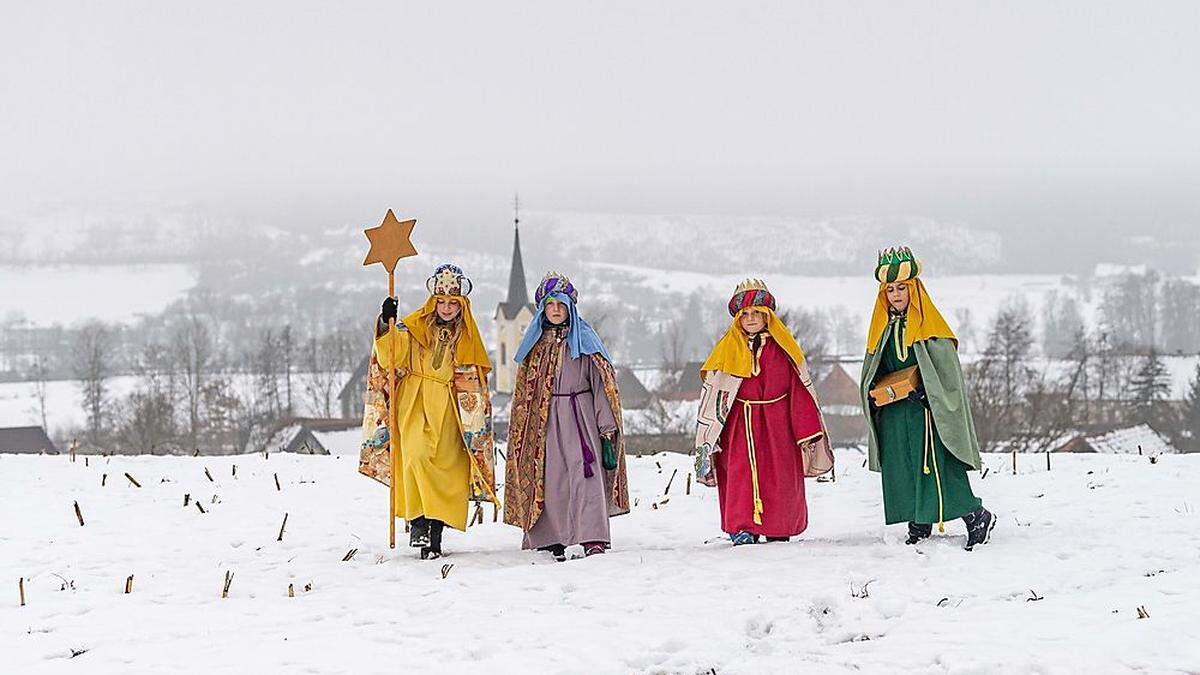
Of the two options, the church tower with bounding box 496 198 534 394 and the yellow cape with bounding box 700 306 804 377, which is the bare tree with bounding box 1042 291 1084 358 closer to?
the church tower with bounding box 496 198 534 394

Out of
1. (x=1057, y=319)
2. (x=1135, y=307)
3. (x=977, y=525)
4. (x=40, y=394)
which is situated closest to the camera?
(x=977, y=525)

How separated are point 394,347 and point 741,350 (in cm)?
270

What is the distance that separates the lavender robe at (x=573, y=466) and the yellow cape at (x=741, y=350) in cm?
92

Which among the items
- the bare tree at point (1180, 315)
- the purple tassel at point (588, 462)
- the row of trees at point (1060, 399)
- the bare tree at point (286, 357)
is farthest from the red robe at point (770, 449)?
the bare tree at point (1180, 315)

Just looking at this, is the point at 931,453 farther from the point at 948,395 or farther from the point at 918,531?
Answer: the point at 918,531

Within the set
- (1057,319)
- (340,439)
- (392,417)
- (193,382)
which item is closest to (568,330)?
(392,417)

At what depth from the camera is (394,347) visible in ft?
29.8

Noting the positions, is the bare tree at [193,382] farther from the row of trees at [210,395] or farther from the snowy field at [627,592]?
the snowy field at [627,592]

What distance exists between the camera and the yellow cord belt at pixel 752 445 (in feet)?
29.2

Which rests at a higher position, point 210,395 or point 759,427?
point 759,427

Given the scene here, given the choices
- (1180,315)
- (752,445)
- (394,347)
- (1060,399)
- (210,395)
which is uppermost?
(394,347)

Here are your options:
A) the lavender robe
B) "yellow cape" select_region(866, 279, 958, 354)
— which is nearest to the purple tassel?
the lavender robe

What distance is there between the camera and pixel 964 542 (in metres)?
8.60

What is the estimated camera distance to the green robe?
28.1ft
